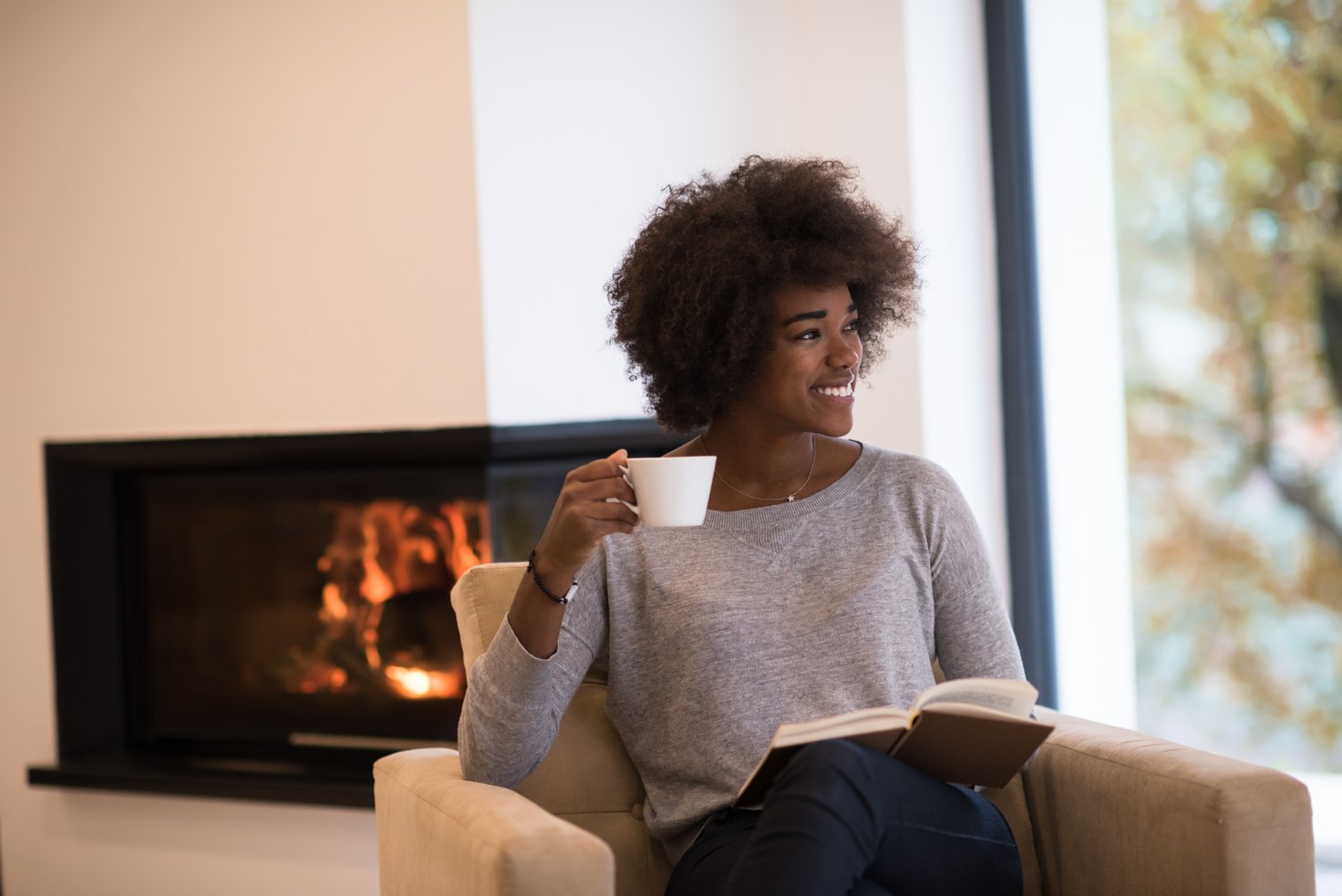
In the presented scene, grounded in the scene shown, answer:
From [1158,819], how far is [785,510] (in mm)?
571

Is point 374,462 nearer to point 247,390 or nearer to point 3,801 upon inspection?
point 247,390

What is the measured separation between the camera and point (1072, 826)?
5.35ft

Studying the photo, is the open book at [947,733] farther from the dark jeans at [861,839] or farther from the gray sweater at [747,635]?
the gray sweater at [747,635]

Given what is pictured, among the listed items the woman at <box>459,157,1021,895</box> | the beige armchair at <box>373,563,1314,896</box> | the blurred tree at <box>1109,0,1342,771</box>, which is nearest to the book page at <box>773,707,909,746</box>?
the woman at <box>459,157,1021,895</box>

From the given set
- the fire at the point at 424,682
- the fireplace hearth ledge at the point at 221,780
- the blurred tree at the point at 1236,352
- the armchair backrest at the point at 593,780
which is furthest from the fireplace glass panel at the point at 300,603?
the blurred tree at the point at 1236,352

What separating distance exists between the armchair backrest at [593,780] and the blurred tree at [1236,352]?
1.84 meters

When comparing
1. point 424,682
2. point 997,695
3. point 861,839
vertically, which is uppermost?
point 997,695

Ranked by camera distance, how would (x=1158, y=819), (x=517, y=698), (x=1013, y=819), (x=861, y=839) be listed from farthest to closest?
(x=1013, y=819) < (x=517, y=698) < (x=1158, y=819) < (x=861, y=839)

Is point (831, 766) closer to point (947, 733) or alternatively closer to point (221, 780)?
point (947, 733)

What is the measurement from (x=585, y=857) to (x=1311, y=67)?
249 centimetres

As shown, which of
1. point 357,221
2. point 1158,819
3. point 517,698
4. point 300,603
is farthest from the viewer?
point 300,603

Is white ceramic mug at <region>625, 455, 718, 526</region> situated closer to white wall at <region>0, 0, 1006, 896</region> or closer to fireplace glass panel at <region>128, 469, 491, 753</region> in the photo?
white wall at <region>0, 0, 1006, 896</region>

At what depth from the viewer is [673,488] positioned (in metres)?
1.38

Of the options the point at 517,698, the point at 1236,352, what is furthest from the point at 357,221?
the point at 1236,352
